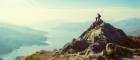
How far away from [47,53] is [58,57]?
15.6m

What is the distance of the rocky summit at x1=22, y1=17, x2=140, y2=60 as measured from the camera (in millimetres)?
108938

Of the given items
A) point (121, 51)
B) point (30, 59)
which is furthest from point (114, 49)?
point (30, 59)

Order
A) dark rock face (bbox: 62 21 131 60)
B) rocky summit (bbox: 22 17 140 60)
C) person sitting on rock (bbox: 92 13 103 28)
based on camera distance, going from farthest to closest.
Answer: person sitting on rock (bbox: 92 13 103 28), rocky summit (bbox: 22 17 140 60), dark rock face (bbox: 62 21 131 60)

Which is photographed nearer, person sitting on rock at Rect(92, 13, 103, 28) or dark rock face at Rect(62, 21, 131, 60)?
dark rock face at Rect(62, 21, 131, 60)

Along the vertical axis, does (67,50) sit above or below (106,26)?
below

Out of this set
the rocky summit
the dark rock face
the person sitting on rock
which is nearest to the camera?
the dark rock face

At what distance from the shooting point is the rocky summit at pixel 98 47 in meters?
109

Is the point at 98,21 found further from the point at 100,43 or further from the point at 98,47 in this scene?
the point at 98,47

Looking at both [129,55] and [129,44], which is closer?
[129,55]

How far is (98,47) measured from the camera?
112m

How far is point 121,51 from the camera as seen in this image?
365 ft

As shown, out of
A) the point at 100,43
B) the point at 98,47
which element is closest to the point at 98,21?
the point at 100,43

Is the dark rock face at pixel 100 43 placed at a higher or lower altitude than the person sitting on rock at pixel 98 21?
lower

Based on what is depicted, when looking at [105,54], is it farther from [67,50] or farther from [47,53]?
[47,53]
